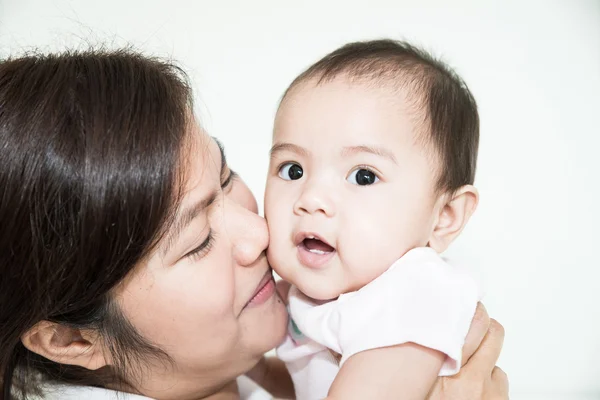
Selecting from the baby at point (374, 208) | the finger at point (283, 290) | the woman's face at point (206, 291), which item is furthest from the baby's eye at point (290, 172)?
the finger at point (283, 290)

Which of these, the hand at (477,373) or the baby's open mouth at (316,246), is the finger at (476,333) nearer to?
the hand at (477,373)

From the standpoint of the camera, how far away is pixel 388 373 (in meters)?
1.07

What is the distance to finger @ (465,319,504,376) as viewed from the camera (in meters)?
1.39

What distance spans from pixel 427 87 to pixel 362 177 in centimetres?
26

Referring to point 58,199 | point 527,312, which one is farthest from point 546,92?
point 58,199

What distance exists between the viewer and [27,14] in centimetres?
244

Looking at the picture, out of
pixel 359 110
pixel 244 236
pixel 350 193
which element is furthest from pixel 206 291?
pixel 359 110

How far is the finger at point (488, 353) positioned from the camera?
1386mm

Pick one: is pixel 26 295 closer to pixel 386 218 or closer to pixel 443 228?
pixel 386 218

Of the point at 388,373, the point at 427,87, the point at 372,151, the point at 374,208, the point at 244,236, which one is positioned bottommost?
the point at 388,373

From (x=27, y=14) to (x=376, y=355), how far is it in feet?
6.93

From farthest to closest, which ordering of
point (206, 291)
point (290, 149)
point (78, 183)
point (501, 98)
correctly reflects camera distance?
point (501, 98) → point (290, 149) → point (206, 291) → point (78, 183)

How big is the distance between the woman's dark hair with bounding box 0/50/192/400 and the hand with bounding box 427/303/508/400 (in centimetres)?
72

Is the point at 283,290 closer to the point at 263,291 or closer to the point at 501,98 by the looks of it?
the point at 263,291
